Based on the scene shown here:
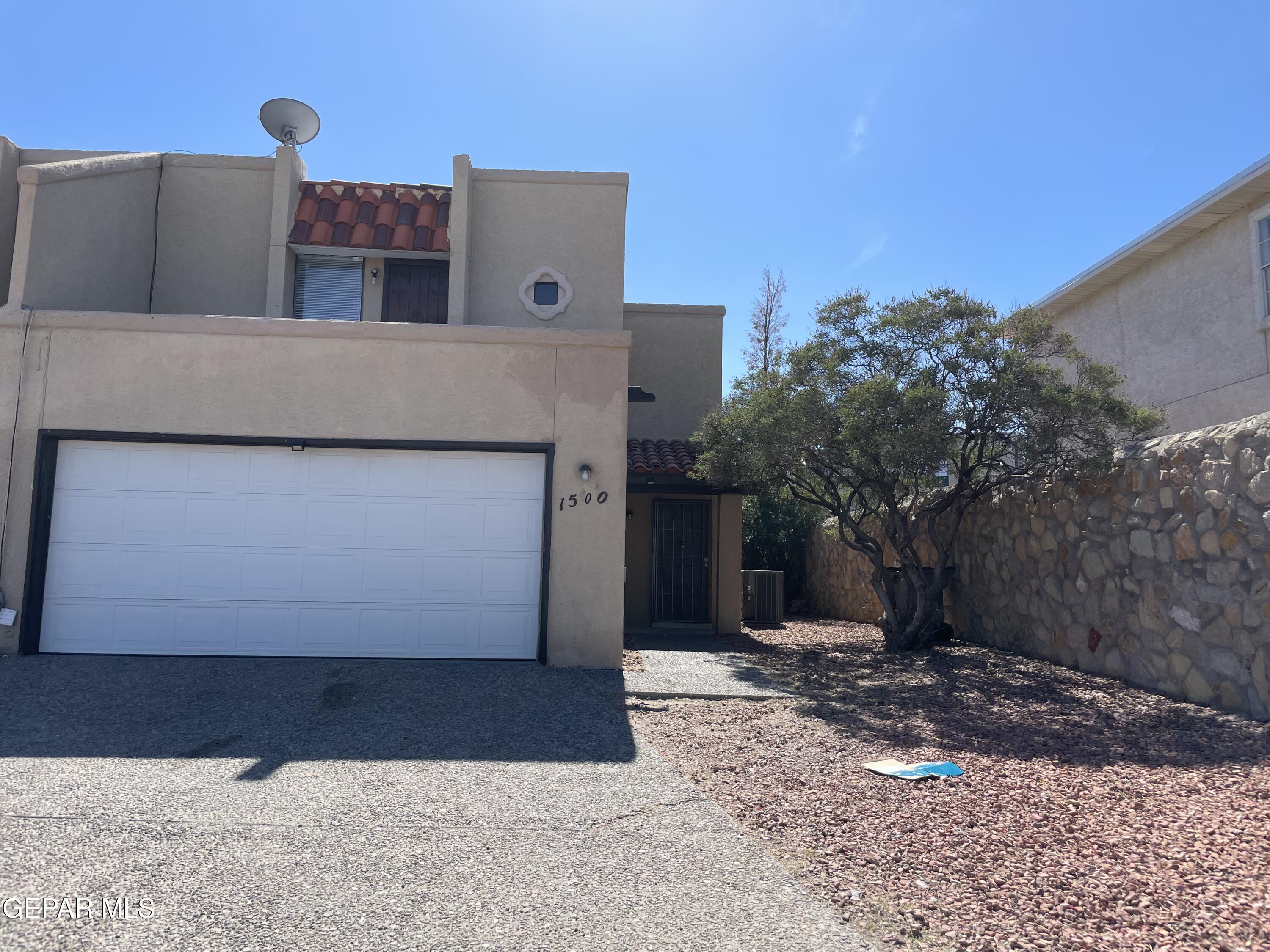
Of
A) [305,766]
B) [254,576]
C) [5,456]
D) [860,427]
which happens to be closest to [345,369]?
[254,576]

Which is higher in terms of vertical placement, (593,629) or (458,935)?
(593,629)

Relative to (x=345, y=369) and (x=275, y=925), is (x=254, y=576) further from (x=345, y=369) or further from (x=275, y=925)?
(x=275, y=925)

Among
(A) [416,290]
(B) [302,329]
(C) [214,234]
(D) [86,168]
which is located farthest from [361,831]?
(C) [214,234]

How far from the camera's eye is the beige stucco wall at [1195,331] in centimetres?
1133

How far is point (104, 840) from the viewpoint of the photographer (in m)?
4.27

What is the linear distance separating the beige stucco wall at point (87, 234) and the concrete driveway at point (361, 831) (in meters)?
5.01

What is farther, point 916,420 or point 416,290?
point 416,290

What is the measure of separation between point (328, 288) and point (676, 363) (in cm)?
598

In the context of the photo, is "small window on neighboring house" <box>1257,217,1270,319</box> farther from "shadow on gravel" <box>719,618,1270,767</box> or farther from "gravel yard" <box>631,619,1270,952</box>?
"gravel yard" <box>631,619,1270,952</box>

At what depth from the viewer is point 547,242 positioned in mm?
12172

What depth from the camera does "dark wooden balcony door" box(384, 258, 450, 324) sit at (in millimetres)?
12445

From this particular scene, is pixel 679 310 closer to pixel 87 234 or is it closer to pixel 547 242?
pixel 547 242

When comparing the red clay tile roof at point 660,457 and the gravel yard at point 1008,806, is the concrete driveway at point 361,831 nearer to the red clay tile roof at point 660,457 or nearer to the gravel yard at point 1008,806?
the gravel yard at point 1008,806

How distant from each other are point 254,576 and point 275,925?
260 inches
